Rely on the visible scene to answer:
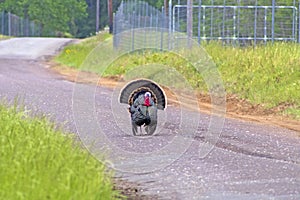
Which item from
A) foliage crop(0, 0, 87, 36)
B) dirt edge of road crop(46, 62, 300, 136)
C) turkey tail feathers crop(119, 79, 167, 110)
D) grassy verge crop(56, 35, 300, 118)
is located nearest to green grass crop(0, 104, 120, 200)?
turkey tail feathers crop(119, 79, 167, 110)

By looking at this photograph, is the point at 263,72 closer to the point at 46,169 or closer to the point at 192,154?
the point at 192,154

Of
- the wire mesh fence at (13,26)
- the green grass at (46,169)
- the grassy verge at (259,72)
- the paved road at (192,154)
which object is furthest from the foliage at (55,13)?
the green grass at (46,169)

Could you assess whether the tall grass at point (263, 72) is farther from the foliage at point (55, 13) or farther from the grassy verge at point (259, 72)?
the foliage at point (55, 13)

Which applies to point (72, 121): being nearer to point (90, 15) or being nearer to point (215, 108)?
point (215, 108)

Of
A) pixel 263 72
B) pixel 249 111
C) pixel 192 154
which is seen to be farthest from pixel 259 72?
pixel 192 154

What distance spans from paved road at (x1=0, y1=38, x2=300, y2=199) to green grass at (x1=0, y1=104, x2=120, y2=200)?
36.0 inches

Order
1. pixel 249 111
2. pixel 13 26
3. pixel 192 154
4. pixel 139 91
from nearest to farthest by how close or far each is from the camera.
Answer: pixel 139 91 < pixel 192 154 < pixel 249 111 < pixel 13 26

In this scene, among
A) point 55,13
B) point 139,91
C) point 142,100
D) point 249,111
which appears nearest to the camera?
point 142,100

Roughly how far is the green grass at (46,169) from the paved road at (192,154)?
3.00 ft

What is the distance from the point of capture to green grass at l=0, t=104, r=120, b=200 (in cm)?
646

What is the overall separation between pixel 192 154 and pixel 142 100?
1.07 meters

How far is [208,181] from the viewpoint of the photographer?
348 inches

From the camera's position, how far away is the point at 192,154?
10641 mm

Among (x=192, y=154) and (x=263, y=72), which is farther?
→ (x=263, y=72)
